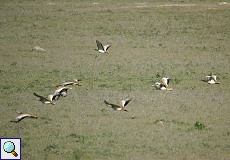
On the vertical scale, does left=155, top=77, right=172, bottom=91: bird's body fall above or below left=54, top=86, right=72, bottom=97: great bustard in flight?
below

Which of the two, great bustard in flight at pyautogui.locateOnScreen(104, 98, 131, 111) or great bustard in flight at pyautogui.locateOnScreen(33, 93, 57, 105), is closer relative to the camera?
great bustard in flight at pyautogui.locateOnScreen(104, 98, 131, 111)

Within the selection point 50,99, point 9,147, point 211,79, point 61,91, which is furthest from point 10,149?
point 211,79

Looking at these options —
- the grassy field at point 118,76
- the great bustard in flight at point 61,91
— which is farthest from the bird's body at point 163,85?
the great bustard in flight at point 61,91

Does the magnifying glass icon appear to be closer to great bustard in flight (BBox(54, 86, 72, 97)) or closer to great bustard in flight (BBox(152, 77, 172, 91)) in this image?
great bustard in flight (BBox(54, 86, 72, 97))

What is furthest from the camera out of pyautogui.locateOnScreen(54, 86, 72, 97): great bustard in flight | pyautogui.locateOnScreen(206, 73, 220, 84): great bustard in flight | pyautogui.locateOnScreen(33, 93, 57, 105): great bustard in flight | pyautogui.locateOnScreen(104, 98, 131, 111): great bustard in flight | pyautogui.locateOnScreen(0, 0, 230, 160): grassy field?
pyautogui.locateOnScreen(206, 73, 220, 84): great bustard in flight

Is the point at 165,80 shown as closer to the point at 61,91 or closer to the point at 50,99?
the point at 61,91

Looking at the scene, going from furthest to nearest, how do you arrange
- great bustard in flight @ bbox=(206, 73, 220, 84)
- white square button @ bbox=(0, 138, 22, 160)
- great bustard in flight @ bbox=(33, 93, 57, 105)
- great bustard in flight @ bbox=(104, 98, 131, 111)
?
1. great bustard in flight @ bbox=(206, 73, 220, 84)
2. great bustard in flight @ bbox=(33, 93, 57, 105)
3. great bustard in flight @ bbox=(104, 98, 131, 111)
4. white square button @ bbox=(0, 138, 22, 160)

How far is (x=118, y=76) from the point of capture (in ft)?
51.0

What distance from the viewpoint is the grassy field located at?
33.0ft

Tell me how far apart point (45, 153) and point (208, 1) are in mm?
20339

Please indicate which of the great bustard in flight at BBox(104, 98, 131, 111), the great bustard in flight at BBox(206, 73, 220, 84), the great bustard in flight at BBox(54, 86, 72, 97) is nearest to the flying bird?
the great bustard in flight at BBox(206, 73, 220, 84)

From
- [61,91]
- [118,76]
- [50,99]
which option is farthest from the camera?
[118,76]

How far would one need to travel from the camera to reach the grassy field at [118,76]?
10.1 metres

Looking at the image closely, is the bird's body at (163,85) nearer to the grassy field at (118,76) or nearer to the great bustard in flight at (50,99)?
the grassy field at (118,76)
